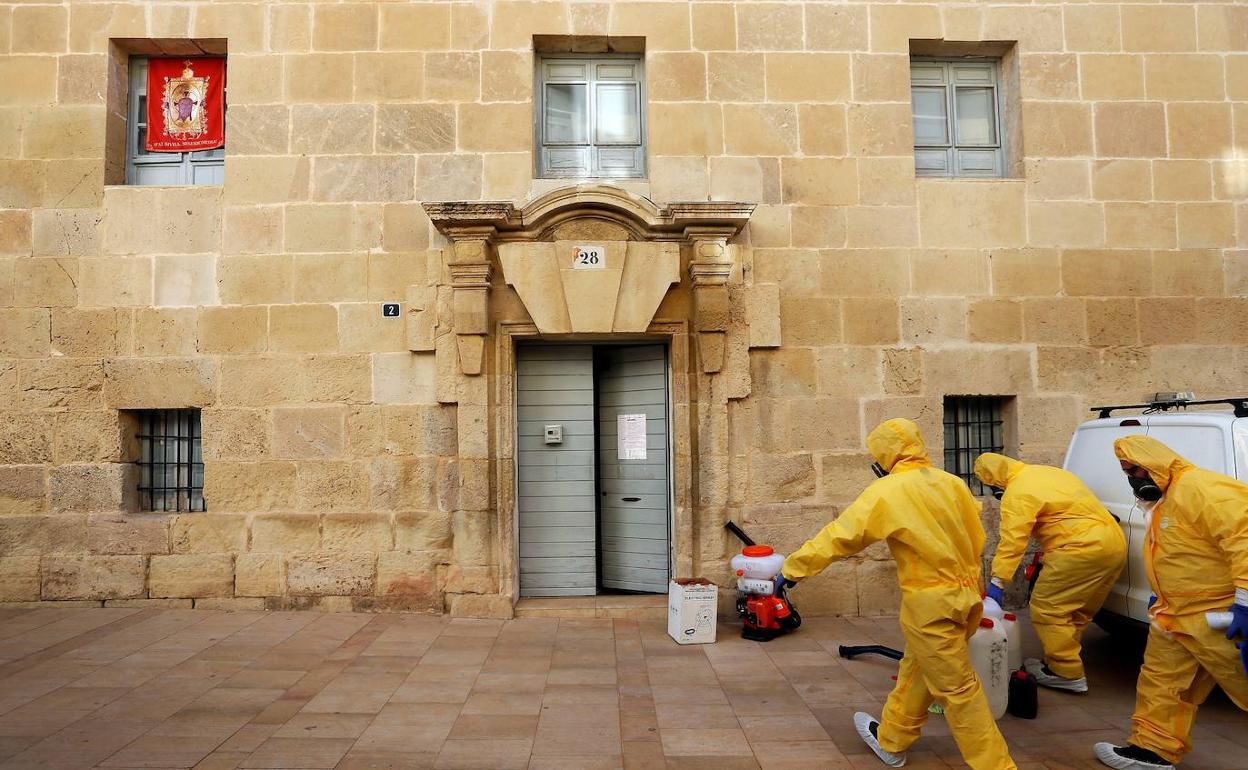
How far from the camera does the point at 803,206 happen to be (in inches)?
285

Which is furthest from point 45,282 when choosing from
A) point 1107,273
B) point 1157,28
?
point 1157,28

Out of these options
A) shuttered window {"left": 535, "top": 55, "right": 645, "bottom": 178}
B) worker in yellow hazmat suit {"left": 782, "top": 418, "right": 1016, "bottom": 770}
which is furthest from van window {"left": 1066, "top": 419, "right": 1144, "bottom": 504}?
shuttered window {"left": 535, "top": 55, "right": 645, "bottom": 178}

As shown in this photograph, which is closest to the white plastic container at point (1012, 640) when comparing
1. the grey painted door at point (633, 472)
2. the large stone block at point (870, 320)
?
the large stone block at point (870, 320)

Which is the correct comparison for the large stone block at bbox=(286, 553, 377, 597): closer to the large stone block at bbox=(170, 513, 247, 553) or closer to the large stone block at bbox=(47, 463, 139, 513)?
the large stone block at bbox=(170, 513, 247, 553)

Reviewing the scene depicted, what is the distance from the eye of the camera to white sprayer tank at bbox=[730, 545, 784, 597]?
6320 mm

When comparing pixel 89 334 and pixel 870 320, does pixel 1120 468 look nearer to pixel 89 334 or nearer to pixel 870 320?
pixel 870 320

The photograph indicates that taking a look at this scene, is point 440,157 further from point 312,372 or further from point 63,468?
point 63,468

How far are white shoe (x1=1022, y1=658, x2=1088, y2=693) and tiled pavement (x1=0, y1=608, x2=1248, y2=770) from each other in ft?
0.28

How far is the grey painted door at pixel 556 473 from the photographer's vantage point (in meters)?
7.31

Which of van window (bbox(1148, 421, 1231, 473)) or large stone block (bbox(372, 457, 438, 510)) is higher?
van window (bbox(1148, 421, 1231, 473))

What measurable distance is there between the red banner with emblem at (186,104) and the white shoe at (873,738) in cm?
Result: 754

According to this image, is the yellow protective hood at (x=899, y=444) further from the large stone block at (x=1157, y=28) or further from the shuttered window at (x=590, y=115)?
the large stone block at (x=1157, y=28)

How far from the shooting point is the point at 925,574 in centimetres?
375

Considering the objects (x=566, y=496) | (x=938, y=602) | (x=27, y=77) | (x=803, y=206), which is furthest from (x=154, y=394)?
(x=938, y=602)
